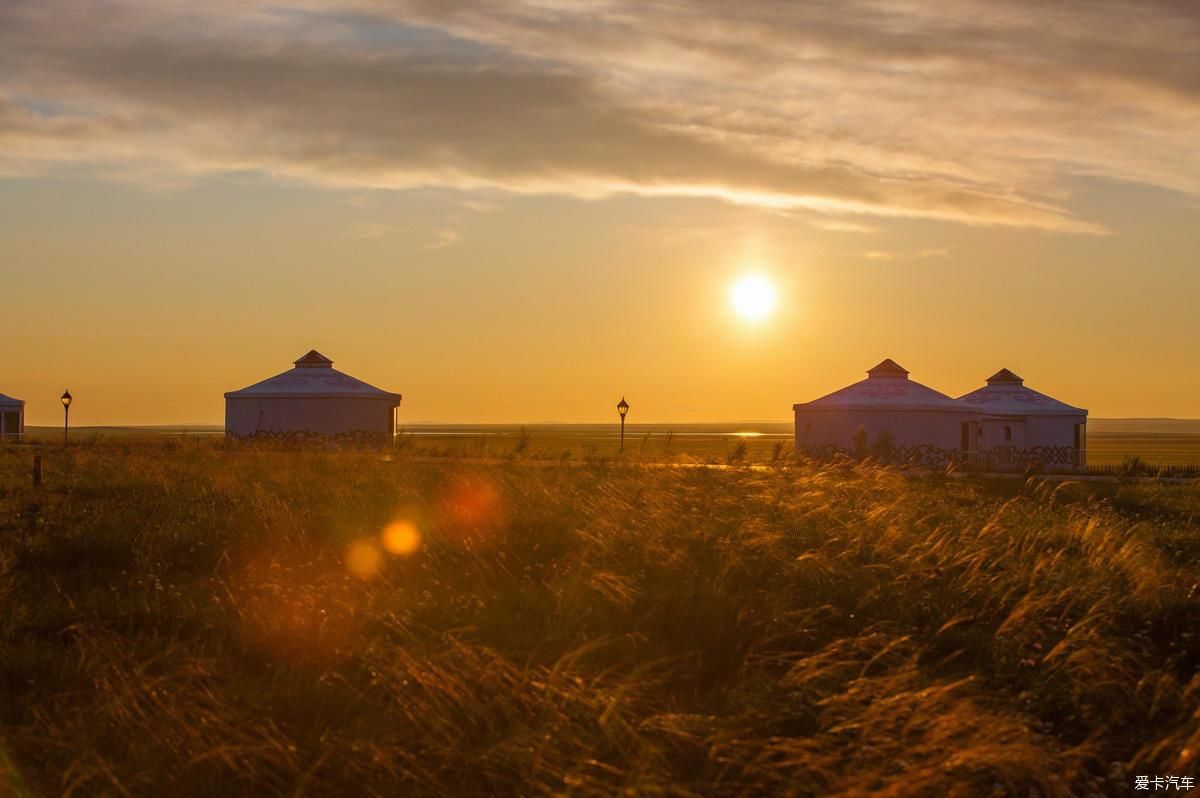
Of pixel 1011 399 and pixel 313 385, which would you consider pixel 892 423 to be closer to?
pixel 1011 399

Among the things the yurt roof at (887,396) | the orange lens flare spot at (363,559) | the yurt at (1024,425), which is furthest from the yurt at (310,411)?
the orange lens flare spot at (363,559)

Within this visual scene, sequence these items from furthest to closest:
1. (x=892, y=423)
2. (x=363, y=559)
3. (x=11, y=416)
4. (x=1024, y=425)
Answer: (x=11, y=416) < (x=1024, y=425) < (x=892, y=423) < (x=363, y=559)

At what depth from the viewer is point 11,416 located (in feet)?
195

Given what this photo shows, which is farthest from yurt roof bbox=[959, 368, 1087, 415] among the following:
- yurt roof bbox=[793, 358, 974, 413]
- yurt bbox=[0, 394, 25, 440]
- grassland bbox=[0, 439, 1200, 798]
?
yurt bbox=[0, 394, 25, 440]

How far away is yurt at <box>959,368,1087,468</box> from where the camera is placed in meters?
Result: 44.6

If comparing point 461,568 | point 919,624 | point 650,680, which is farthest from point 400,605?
point 919,624

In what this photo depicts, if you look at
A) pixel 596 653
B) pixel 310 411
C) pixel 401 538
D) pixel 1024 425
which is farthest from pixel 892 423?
pixel 596 653

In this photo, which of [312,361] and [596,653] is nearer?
[596,653]

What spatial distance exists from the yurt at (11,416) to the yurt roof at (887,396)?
38.1 metres

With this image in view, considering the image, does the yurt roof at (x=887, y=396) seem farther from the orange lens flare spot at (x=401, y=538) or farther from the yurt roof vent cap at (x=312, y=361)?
the orange lens flare spot at (x=401, y=538)

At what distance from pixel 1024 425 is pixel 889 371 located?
279 inches

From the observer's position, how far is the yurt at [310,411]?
4416 centimetres

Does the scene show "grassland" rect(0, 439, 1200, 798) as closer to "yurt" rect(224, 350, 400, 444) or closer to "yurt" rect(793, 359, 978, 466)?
"yurt" rect(793, 359, 978, 466)

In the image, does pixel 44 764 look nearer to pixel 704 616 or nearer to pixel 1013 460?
pixel 704 616
